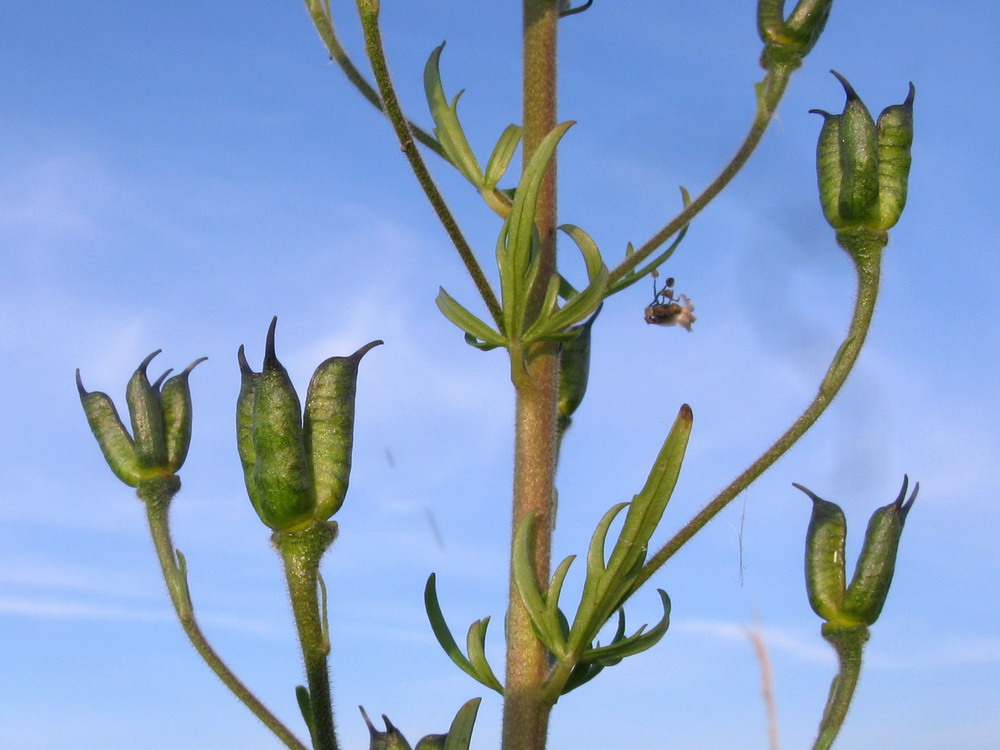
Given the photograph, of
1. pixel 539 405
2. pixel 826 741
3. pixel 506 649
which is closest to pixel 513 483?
pixel 539 405

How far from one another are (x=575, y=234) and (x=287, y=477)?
856mm

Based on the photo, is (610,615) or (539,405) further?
(539,405)

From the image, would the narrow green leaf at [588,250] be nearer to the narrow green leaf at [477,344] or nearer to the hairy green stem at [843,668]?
A: the narrow green leaf at [477,344]

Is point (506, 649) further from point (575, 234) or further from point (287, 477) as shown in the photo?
point (575, 234)

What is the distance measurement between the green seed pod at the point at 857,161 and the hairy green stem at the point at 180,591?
5.23ft

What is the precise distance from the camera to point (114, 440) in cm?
250

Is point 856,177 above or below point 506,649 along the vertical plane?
above

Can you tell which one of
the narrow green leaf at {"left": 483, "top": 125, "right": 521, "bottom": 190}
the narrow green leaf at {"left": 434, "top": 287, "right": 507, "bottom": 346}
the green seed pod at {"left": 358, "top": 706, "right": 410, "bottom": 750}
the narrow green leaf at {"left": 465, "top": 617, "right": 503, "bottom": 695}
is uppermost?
the narrow green leaf at {"left": 483, "top": 125, "right": 521, "bottom": 190}

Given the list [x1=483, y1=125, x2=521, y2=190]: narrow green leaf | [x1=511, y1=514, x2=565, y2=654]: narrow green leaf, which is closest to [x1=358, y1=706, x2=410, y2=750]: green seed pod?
[x1=511, y1=514, x2=565, y2=654]: narrow green leaf

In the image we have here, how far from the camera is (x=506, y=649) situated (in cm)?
222

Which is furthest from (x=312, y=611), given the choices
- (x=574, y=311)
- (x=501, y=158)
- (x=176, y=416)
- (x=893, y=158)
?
(x=893, y=158)

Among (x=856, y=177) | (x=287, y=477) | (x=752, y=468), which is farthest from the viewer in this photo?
(x=856, y=177)

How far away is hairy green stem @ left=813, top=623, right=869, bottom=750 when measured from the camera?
2.34m

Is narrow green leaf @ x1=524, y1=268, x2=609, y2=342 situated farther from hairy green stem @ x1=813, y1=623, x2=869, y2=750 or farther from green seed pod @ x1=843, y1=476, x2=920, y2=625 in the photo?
hairy green stem @ x1=813, y1=623, x2=869, y2=750
